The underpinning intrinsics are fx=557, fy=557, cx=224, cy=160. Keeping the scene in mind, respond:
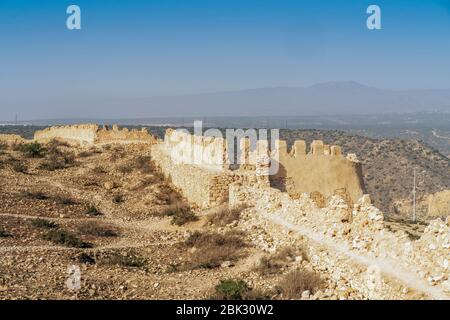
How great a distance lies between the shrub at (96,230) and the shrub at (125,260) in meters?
1.59

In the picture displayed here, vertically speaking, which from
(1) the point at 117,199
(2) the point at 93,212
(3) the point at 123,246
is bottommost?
(3) the point at 123,246

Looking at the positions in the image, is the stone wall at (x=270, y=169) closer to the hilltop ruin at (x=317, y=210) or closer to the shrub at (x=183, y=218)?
the hilltop ruin at (x=317, y=210)

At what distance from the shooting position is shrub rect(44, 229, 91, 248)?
37.8ft

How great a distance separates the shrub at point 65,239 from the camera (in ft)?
37.8

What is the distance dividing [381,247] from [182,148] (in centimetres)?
1158

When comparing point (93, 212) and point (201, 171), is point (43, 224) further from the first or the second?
point (201, 171)

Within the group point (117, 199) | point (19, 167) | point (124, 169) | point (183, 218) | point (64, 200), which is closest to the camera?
point (183, 218)

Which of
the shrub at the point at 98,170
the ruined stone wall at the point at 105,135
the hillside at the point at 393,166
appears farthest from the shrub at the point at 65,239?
the hillside at the point at 393,166

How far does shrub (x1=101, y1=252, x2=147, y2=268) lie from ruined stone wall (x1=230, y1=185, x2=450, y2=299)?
2.39m

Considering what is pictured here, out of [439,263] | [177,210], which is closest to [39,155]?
[177,210]

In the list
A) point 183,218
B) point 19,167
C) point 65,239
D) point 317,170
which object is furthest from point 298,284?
point 19,167

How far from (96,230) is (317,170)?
20.2 feet

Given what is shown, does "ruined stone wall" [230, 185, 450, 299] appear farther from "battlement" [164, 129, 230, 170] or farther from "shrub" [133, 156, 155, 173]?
"shrub" [133, 156, 155, 173]

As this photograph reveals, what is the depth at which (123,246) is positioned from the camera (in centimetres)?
1202
